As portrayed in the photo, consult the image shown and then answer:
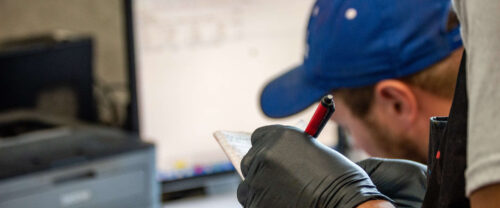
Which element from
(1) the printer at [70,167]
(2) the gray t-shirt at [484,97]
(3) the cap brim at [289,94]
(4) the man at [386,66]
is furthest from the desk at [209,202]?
(2) the gray t-shirt at [484,97]

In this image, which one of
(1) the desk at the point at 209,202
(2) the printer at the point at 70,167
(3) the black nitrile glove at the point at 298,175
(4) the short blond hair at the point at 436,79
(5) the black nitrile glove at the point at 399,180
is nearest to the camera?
(3) the black nitrile glove at the point at 298,175

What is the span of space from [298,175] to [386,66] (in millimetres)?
352

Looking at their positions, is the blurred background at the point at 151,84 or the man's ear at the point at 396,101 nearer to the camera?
the man's ear at the point at 396,101

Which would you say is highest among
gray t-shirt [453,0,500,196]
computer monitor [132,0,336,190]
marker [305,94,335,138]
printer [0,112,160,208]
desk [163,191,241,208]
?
gray t-shirt [453,0,500,196]

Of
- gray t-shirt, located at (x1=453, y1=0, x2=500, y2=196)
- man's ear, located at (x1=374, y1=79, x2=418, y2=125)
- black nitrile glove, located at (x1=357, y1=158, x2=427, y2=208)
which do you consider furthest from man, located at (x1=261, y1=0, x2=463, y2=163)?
gray t-shirt, located at (x1=453, y1=0, x2=500, y2=196)

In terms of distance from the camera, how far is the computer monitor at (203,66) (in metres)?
1.26

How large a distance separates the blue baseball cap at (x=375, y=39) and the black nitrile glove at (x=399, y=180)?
0.22 meters

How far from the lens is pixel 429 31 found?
0.82 m

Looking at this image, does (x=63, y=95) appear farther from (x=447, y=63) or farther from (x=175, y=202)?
(x=447, y=63)

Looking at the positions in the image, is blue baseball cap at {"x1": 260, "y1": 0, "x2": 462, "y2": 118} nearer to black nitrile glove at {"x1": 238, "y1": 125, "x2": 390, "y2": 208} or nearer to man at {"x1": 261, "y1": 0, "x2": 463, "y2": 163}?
man at {"x1": 261, "y1": 0, "x2": 463, "y2": 163}

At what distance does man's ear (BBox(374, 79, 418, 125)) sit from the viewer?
2.76ft

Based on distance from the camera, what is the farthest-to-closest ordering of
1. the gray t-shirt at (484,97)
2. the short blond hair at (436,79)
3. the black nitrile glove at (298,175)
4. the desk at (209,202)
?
the desk at (209,202) → the short blond hair at (436,79) → the black nitrile glove at (298,175) → the gray t-shirt at (484,97)

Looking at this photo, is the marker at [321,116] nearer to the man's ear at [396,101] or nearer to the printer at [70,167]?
the man's ear at [396,101]

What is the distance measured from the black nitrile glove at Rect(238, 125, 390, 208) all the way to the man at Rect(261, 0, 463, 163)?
12.5 inches
